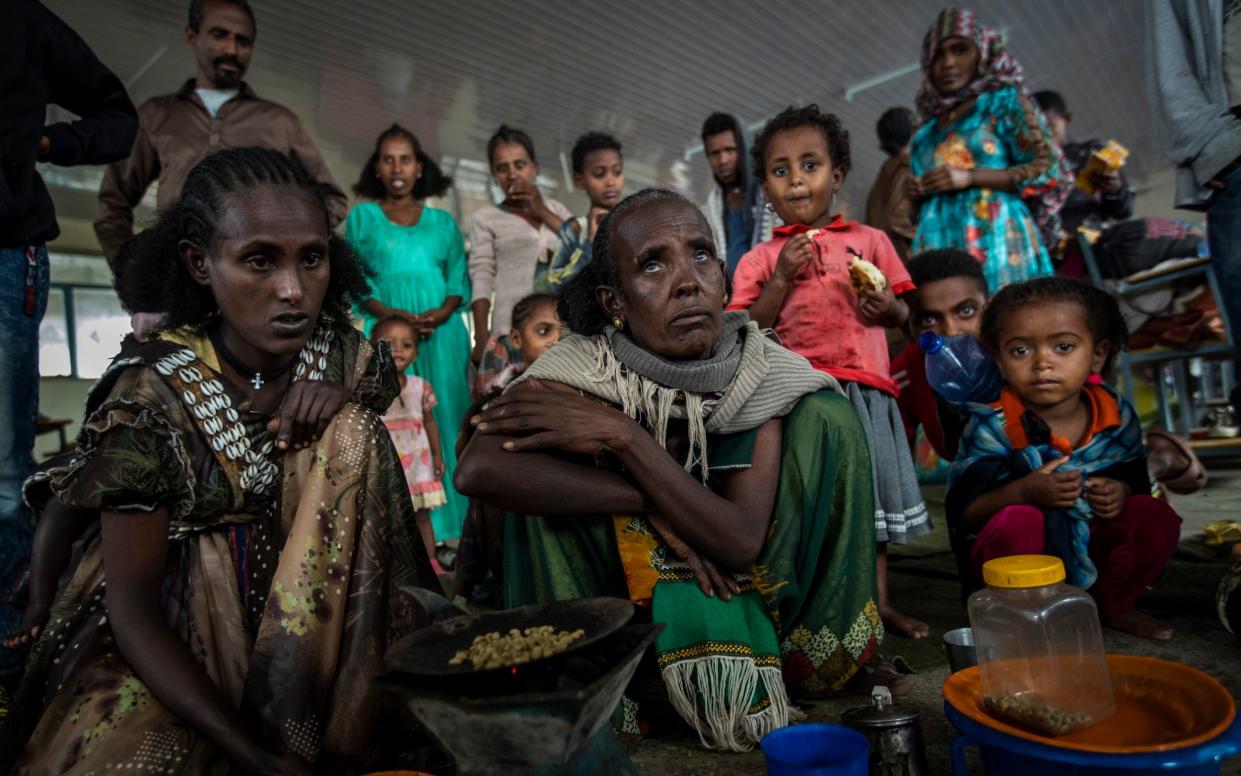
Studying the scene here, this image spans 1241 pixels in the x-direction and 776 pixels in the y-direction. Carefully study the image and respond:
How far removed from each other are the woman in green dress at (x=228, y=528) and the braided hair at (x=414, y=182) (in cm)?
290

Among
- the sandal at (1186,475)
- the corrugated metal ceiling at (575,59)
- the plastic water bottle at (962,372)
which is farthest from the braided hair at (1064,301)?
the corrugated metal ceiling at (575,59)

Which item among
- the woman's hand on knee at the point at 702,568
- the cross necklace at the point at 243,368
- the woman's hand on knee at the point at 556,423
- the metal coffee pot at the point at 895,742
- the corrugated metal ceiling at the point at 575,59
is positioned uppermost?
the corrugated metal ceiling at the point at 575,59

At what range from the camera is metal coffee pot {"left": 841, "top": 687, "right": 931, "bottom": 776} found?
56.1 inches

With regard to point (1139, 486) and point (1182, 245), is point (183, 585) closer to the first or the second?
point (1139, 486)

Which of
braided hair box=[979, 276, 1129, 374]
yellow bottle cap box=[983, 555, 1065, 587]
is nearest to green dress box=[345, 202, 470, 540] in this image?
braided hair box=[979, 276, 1129, 374]

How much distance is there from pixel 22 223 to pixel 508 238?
8.83 feet

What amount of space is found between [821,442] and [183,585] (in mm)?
1545

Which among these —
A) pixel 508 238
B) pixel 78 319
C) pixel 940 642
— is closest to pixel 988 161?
pixel 940 642

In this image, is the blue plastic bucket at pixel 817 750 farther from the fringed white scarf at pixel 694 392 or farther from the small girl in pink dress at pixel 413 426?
the small girl in pink dress at pixel 413 426

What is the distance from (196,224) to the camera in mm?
1813

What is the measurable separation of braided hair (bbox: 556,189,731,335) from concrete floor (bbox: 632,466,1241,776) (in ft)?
3.65

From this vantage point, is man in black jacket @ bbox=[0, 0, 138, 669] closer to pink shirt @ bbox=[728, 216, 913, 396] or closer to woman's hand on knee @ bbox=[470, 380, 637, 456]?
woman's hand on knee @ bbox=[470, 380, 637, 456]

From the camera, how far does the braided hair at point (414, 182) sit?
15.2ft

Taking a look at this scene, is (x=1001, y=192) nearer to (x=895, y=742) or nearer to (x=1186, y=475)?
(x=1186, y=475)
